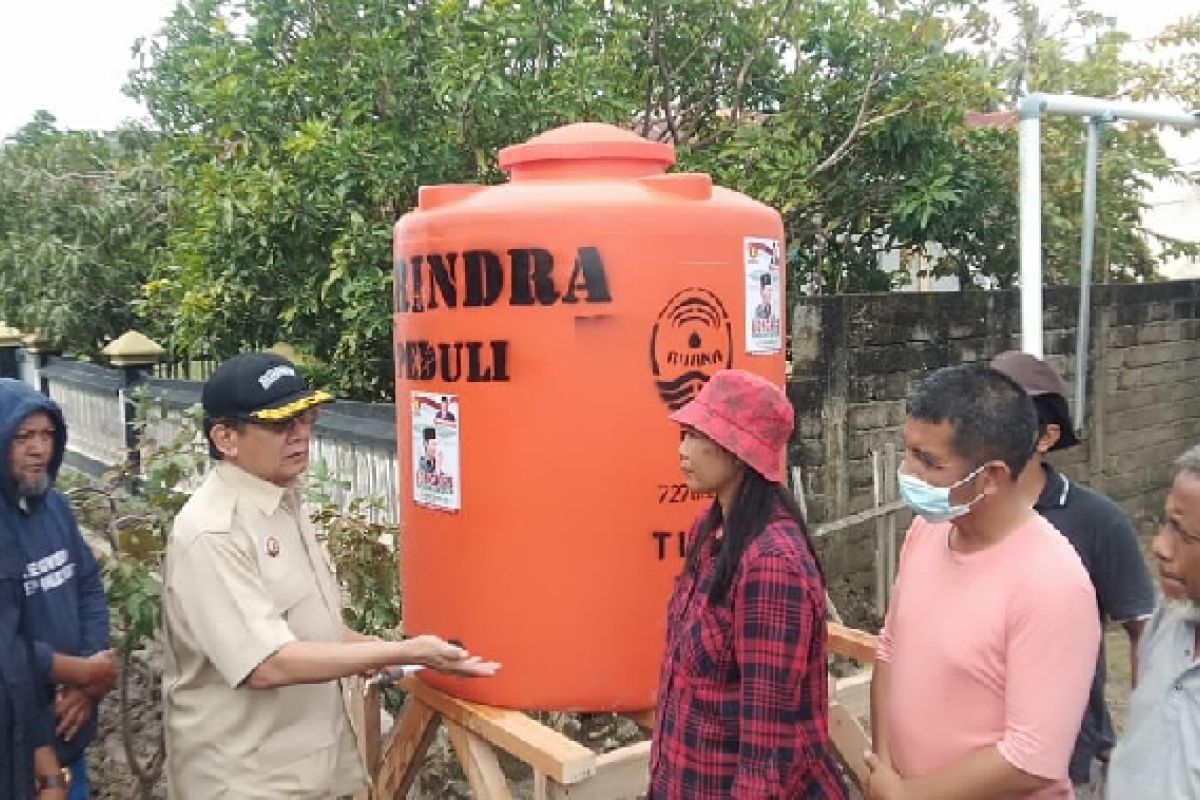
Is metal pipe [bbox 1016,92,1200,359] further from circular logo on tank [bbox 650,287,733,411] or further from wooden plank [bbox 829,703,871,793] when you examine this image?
circular logo on tank [bbox 650,287,733,411]

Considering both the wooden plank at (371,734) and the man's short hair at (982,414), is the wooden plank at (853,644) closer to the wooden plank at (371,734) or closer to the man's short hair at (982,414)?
the man's short hair at (982,414)

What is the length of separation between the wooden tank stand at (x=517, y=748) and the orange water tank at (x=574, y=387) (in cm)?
10

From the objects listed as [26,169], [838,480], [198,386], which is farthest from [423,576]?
[26,169]

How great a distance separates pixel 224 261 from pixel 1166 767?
5.50m

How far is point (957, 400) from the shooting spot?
1.89m

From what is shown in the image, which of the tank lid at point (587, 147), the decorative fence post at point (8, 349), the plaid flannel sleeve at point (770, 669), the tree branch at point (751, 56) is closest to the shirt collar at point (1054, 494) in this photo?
the plaid flannel sleeve at point (770, 669)

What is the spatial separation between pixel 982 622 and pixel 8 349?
988 cm

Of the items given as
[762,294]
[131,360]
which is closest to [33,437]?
[762,294]

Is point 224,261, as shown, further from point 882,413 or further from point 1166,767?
point 1166,767

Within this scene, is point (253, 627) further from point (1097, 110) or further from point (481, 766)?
point (1097, 110)

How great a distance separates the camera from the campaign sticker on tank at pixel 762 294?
2424 mm

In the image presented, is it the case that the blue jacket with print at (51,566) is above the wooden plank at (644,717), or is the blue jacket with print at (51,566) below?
above

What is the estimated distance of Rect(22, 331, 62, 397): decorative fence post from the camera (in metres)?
9.98

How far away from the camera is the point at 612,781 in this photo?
240cm
